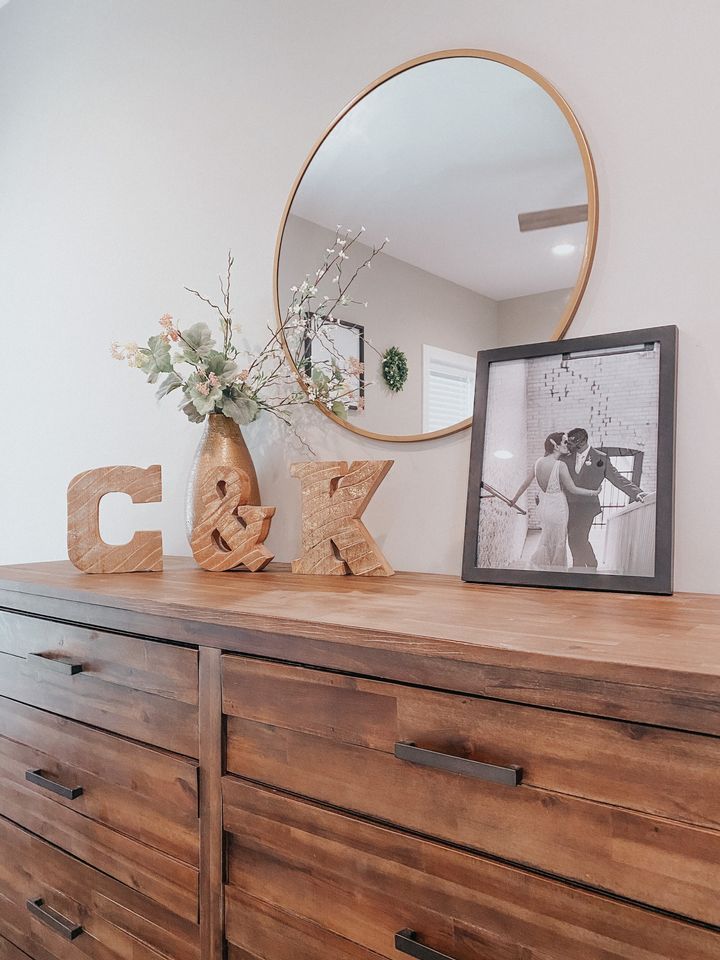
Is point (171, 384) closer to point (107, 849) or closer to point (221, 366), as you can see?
point (221, 366)

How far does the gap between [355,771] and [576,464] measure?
0.59 metres

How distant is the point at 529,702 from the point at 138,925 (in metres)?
0.78

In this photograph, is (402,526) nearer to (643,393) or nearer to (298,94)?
(643,393)

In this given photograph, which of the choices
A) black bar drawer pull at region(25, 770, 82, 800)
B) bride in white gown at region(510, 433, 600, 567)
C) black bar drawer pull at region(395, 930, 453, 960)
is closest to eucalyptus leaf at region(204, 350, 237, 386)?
bride in white gown at region(510, 433, 600, 567)

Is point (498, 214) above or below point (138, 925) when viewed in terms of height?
above

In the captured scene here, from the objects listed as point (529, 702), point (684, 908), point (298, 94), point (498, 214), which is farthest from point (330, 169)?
point (684, 908)

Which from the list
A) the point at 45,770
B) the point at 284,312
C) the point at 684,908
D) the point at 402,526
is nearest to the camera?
the point at 684,908

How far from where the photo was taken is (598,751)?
68 cm

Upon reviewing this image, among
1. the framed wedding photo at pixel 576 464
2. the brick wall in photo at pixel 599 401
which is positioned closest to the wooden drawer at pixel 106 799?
the framed wedding photo at pixel 576 464

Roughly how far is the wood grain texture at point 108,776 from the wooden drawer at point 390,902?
99mm

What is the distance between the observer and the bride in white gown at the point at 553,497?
1.17 m

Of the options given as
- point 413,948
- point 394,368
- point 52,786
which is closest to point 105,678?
point 52,786

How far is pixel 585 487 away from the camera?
1.16 metres

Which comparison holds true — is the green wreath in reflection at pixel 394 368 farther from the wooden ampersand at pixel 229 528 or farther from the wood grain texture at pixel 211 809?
the wood grain texture at pixel 211 809
